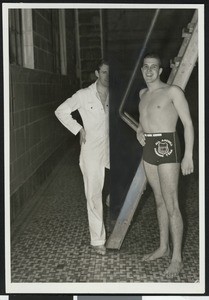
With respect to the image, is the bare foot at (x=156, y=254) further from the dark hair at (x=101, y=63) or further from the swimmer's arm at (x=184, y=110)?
the dark hair at (x=101, y=63)

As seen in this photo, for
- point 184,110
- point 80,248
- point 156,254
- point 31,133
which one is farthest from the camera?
point 31,133

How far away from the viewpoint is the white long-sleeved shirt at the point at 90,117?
214 centimetres

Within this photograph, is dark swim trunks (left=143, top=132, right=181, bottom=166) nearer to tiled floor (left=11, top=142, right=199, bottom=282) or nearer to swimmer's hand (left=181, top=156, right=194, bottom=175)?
swimmer's hand (left=181, top=156, right=194, bottom=175)

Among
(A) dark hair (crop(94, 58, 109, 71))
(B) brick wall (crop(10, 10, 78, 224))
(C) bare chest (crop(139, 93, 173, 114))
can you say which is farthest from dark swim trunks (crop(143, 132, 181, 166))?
(B) brick wall (crop(10, 10, 78, 224))

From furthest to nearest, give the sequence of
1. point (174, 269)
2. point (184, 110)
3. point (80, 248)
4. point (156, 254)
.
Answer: point (80, 248) < point (156, 254) < point (174, 269) < point (184, 110)

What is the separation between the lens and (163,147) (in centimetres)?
201

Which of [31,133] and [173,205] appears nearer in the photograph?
[173,205]

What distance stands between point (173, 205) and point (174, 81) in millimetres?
580

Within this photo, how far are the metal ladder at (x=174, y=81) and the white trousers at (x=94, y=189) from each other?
8 centimetres

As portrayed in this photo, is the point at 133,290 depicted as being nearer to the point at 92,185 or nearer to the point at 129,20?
the point at 92,185

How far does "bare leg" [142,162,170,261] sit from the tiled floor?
0.04 m

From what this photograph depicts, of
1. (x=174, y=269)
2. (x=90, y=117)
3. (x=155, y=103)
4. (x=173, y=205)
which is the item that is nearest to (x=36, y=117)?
(x=90, y=117)

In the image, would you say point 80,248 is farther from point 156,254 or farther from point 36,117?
point 36,117

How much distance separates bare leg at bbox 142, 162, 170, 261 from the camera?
6.84ft
